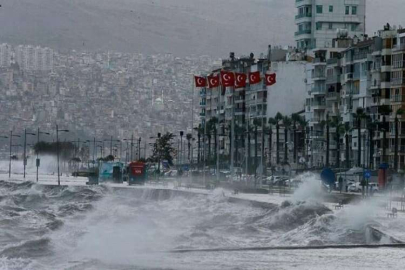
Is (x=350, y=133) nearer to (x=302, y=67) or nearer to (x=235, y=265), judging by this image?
(x=302, y=67)

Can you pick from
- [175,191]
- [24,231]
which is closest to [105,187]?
[175,191]

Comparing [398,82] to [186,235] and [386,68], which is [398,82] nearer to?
[386,68]

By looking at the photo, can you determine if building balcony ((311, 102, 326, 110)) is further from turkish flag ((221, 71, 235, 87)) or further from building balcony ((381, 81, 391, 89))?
turkish flag ((221, 71, 235, 87))

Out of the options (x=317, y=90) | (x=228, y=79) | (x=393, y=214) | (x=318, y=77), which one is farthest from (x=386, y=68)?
(x=393, y=214)

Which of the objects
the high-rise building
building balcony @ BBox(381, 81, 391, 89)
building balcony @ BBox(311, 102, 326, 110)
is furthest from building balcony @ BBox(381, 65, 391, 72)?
the high-rise building

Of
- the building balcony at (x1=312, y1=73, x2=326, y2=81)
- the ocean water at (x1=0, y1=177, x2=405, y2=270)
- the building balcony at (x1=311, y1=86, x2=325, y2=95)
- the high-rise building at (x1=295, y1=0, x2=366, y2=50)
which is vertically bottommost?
the ocean water at (x1=0, y1=177, x2=405, y2=270)

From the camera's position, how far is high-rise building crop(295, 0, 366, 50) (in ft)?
568

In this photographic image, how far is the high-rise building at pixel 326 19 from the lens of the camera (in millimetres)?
173250

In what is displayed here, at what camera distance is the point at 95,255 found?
46.2m

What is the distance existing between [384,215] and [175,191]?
46.3 metres

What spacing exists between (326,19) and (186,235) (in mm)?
117603

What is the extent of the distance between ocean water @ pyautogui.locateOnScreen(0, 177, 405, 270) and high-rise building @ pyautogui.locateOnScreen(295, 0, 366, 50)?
78450 mm

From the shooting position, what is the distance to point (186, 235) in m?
57.7

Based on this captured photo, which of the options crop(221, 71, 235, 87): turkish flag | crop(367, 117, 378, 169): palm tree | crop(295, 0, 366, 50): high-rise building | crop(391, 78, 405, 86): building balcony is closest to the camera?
crop(221, 71, 235, 87): turkish flag
